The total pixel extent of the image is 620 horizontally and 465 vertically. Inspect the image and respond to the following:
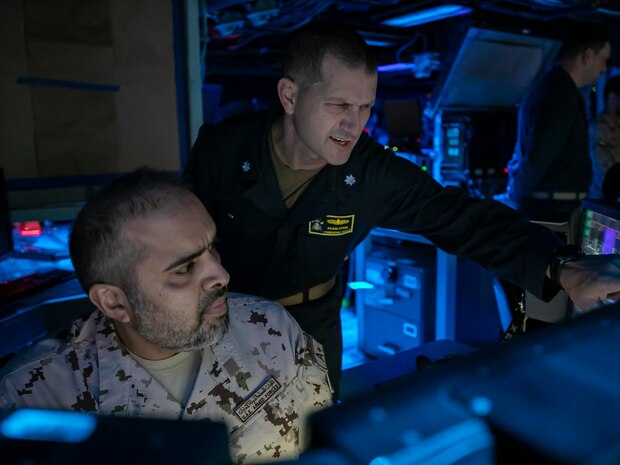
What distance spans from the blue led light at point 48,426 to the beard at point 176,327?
3.05 ft

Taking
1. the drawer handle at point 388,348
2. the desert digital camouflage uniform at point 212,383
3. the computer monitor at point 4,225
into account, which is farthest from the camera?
the drawer handle at point 388,348

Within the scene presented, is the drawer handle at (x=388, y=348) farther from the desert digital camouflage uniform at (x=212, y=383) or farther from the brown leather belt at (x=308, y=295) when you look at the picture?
the desert digital camouflage uniform at (x=212, y=383)

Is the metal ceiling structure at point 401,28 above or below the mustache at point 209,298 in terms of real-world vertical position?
above

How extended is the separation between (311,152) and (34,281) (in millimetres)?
1446

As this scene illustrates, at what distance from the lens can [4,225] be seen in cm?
237

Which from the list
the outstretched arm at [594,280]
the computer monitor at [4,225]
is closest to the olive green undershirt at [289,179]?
the outstretched arm at [594,280]

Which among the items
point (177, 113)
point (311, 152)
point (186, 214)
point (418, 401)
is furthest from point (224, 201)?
point (418, 401)

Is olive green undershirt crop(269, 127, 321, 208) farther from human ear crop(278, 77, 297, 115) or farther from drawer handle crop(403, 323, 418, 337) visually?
drawer handle crop(403, 323, 418, 337)

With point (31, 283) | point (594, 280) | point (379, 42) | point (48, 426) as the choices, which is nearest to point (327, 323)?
point (594, 280)

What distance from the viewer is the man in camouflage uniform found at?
1215 millimetres

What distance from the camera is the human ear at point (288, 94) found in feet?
5.73

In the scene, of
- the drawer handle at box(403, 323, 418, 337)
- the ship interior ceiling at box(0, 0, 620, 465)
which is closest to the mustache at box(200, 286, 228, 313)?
the ship interior ceiling at box(0, 0, 620, 465)

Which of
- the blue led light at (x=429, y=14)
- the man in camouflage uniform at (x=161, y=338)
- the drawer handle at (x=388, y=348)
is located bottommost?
the drawer handle at (x=388, y=348)

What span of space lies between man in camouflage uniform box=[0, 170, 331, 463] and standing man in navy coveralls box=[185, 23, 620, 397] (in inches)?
21.7
